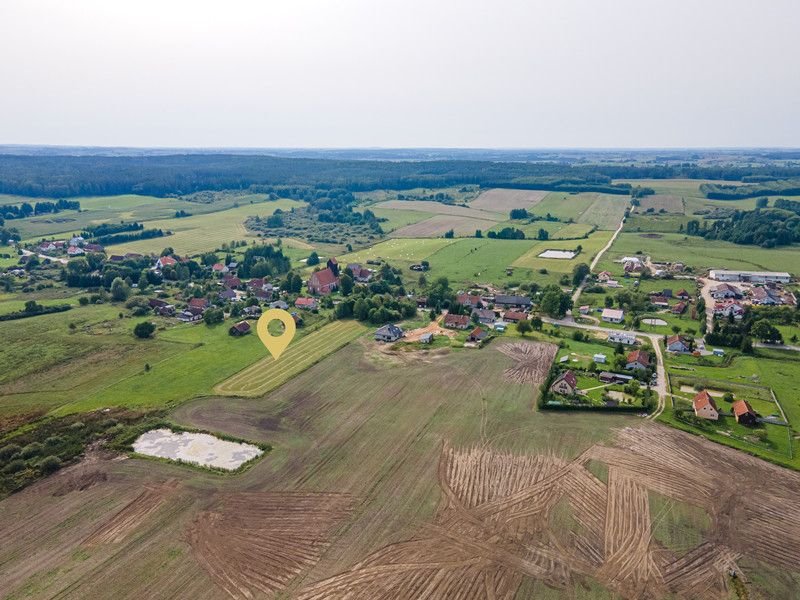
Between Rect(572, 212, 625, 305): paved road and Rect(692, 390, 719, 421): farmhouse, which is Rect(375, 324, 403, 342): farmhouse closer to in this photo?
Rect(572, 212, 625, 305): paved road

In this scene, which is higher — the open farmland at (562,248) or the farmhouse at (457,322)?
the farmhouse at (457,322)

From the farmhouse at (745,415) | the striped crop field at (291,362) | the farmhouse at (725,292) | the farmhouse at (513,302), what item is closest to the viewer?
the farmhouse at (745,415)

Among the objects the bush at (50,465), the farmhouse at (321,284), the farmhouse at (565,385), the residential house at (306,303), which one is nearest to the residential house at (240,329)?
the residential house at (306,303)

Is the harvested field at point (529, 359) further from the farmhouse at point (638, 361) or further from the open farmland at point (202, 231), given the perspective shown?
the open farmland at point (202, 231)

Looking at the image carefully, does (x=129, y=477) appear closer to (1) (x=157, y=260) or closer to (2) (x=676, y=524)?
(2) (x=676, y=524)

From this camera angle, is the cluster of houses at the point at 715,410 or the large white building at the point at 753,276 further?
the large white building at the point at 753,276

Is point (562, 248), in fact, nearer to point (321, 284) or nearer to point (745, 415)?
point (321, 284)

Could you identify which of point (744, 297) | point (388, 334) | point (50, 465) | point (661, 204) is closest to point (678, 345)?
point (744, 297)
